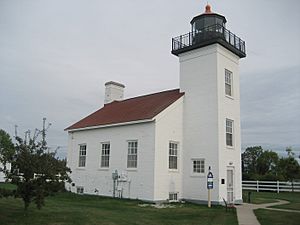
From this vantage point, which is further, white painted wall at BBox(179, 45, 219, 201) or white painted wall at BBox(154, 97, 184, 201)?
white painted wall at BBox(179, 45, 219, 201)

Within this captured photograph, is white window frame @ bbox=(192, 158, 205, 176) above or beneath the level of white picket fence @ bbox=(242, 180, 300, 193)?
above

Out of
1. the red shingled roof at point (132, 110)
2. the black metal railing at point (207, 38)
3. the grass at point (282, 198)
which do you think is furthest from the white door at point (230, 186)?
the black metal railing at point (207, 38)

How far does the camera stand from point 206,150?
58.0 feet

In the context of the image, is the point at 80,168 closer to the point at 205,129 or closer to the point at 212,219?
the point at 205,129

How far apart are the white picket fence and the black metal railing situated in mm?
13014

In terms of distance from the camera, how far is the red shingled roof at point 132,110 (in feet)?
61.3

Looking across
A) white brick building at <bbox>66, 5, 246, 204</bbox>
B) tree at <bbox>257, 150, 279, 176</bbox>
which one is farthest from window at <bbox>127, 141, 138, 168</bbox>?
tree at <bbox>257, 150, 279, 176</bbox>

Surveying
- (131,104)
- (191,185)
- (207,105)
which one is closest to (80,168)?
(131,104)

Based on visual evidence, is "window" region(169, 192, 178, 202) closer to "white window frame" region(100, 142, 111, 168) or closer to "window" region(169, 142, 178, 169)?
"window" region(169, 142, 178, 169)

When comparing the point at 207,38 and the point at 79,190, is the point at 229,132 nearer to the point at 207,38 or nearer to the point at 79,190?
the point at 207,38

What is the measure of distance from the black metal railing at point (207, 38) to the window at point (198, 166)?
677 cm

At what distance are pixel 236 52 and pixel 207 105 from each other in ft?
13.2

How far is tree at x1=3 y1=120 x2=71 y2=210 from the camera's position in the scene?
9633mm

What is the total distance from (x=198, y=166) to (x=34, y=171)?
10.4 m
